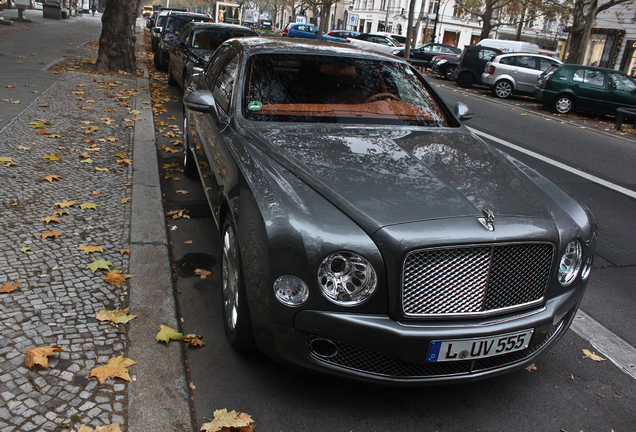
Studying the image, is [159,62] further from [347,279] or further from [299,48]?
[347,279]

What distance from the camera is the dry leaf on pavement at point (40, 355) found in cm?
272

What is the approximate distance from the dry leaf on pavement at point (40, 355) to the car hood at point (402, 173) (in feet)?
5.05

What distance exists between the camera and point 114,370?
2.77 metres

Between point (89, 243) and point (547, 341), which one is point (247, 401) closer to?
point (547, 341)

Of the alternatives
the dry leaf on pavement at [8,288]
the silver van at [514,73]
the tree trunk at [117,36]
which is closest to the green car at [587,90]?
the silver van at [514,73]

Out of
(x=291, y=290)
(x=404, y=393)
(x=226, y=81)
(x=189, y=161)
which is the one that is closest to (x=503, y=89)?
(x=189, y=161)

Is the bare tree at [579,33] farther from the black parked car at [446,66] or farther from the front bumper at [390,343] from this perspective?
the front bumper at [390,343]

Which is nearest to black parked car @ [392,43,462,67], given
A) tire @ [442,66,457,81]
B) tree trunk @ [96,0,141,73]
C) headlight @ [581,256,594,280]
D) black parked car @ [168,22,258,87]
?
tire @ [442,66,457,81]

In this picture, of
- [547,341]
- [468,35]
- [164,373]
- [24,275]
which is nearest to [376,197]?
[547,341]

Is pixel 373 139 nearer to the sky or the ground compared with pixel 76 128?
nearer to the sky

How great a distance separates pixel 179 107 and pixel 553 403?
893 centimetres

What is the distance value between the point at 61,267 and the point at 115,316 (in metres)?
0.78

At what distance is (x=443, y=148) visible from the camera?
3510 mm

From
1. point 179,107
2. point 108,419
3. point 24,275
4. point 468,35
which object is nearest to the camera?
point 108,419
